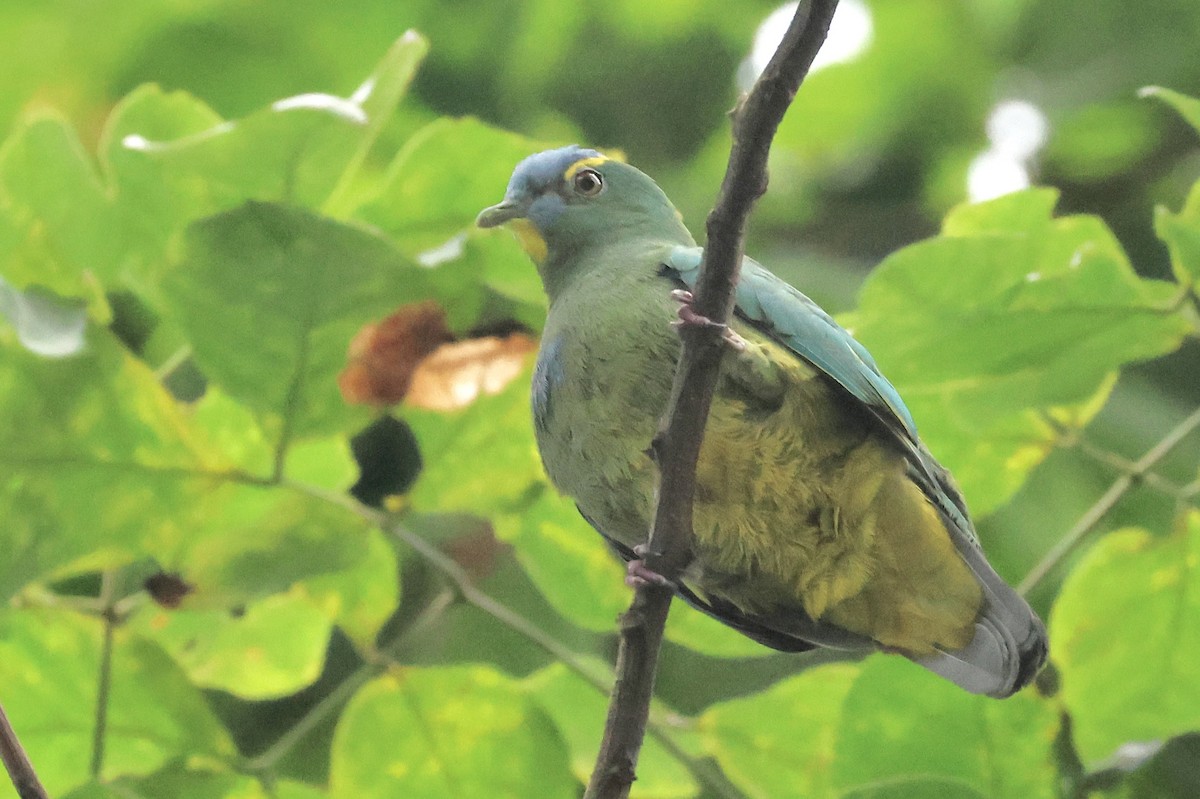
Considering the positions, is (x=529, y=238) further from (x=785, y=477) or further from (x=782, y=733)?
(x=782, y=733)

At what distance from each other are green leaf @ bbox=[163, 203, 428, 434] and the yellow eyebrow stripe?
485 mm

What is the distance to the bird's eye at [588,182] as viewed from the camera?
2543 mm

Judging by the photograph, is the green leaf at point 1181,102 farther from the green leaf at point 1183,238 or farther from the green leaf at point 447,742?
the green leaf at point 447,742

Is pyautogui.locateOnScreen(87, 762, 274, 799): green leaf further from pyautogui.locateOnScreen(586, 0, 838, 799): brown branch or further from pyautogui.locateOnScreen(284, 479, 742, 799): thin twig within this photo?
pyautogui.locateOnScreen(586, 0, 838, 799): brown branch

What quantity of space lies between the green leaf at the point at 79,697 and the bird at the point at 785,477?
0.74 meters

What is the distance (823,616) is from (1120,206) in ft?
9.01

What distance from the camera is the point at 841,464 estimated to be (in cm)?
214

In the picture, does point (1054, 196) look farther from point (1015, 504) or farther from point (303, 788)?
point (303, 788)

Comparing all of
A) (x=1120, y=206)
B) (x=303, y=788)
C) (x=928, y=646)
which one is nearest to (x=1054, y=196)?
(x=928, y=646)

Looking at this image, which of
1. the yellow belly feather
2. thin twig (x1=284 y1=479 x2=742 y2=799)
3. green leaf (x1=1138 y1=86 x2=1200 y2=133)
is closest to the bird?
the yellow belly feather

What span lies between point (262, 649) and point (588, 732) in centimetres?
65

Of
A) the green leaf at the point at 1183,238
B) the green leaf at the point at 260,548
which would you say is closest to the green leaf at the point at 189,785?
the green leaf at the point at 260,548

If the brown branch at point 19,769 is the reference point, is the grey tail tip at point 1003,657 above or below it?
above

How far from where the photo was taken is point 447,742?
7.34 ft
